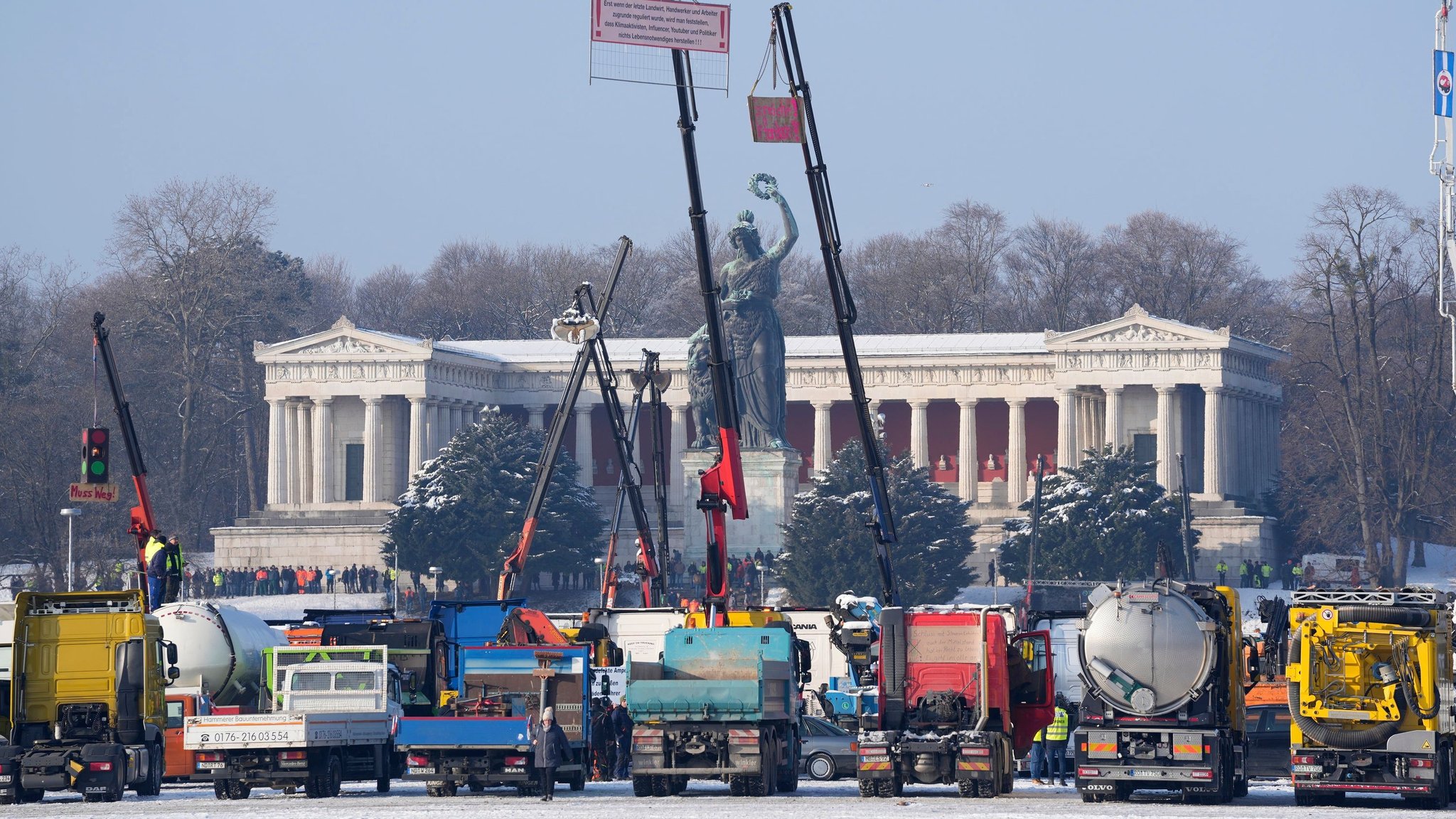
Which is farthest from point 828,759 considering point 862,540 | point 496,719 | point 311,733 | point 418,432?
point 418,432

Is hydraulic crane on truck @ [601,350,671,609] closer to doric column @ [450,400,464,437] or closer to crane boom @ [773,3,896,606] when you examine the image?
crane boom @ [773,3,896,606]

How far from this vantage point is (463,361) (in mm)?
107500

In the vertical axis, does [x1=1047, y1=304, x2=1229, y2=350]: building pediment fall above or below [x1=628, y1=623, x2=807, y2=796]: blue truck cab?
above

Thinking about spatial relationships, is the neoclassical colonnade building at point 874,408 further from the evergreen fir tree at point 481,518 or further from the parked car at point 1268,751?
the parked car at point 1268,751

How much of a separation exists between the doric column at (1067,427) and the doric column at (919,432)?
542 centimetres

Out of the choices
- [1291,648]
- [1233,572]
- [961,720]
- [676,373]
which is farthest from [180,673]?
[676,373]

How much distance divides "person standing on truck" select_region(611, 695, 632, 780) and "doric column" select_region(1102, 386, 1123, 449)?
68.3 meters

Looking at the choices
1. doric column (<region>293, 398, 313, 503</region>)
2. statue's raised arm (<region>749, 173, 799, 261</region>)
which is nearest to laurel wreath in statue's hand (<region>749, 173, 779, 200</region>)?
statue's raised arm (<region>749, 173, 799, 261</region>)

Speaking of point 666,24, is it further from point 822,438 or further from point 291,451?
point 291,451

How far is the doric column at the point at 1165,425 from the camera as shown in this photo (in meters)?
102

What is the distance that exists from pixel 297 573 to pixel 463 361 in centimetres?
1851

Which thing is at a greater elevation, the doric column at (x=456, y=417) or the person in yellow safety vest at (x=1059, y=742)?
the doric column at (x=456, y=417)

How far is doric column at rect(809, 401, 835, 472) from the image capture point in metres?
107

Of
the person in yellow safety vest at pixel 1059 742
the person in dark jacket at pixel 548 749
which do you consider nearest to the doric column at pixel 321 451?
the person in yellow safety vest at pixel 1059 742
